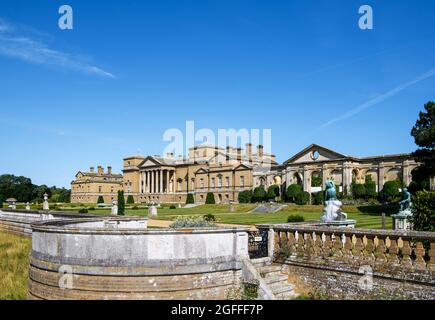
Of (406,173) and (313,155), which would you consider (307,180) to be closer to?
(313,155)

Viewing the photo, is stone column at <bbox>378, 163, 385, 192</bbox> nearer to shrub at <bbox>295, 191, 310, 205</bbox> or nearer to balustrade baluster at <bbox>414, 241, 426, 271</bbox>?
shrub at <bbox>295, 191, 310, 205</bbox>

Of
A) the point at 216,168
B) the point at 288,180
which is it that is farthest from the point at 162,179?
the point at 288,180

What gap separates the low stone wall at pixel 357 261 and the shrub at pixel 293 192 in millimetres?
55242

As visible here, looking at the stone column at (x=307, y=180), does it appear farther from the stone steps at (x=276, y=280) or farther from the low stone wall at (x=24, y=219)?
the stone steps at (x=276, y=280)

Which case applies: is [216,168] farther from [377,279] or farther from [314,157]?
[377,279]

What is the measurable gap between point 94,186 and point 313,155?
64.0m

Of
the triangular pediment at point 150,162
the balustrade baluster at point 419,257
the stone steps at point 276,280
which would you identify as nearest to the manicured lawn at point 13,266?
the stone steps at point 276,280

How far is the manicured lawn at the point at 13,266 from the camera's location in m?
15.5

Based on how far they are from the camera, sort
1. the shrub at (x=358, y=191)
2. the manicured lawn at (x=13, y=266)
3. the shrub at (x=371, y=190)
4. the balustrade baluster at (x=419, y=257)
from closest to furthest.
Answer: the balustrade baluster at (x=419, y=257)
the manicured lawn at (x=13, y=266)
the shrub at (x=371, y=190)
the shrub at (x=358, y=191)

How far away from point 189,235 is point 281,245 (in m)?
3.01

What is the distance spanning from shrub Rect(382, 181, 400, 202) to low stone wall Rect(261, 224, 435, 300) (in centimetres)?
4894

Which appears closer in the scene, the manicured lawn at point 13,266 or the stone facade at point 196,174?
the manicured lawn at point 13,266

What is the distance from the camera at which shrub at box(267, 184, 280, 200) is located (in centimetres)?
7200

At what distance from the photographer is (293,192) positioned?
67000 mm
